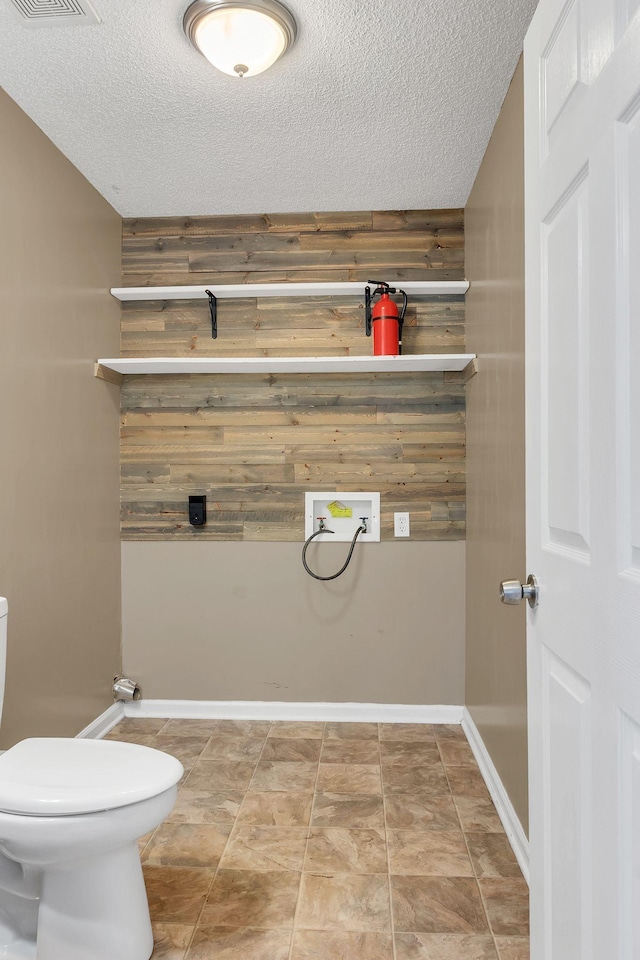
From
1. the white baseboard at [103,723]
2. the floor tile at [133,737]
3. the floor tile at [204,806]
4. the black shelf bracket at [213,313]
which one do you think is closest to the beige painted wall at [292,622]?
the white baseboard at [103,723]

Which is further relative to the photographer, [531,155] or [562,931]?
[531,155]

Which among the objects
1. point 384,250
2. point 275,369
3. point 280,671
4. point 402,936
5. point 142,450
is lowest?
point 402,936

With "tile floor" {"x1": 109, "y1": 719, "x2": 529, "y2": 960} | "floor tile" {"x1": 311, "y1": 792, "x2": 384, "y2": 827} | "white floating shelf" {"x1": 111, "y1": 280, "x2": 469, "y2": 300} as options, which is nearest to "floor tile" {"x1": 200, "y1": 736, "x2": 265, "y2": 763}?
"tile floor" {"x1": 109, "y1": 719, "x2": 529, "y2": 960}

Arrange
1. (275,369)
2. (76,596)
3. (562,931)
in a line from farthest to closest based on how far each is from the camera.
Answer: (275,369)
(76,596)
(562,931)

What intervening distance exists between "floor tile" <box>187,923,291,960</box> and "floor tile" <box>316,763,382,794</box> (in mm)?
793

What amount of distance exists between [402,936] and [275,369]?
2221 millimetres

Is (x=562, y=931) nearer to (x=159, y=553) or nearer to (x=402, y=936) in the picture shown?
(x=402, y=936)

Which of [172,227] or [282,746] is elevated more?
[172,227]

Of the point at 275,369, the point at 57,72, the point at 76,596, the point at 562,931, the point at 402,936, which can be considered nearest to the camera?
the point at 562,931

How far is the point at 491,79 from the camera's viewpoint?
82.9 inches

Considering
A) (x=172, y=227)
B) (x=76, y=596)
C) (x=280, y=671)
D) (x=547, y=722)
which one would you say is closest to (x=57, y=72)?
(x=172, y=227)

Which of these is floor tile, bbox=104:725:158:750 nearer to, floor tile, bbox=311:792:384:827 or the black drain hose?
floor tile, bbox=311:792:384:827

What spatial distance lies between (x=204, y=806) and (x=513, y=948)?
45.3 inches

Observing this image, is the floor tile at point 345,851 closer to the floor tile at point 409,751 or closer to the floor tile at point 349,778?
the floor tile at point 349,778
